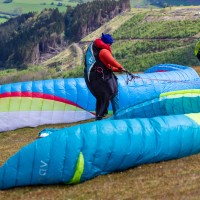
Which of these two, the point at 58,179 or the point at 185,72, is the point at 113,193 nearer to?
the point at 58,179

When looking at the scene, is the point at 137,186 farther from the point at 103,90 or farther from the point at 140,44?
the point at 140,44

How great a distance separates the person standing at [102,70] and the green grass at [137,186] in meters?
3.03

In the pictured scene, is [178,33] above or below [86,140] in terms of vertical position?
below

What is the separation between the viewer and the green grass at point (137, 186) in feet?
24.8

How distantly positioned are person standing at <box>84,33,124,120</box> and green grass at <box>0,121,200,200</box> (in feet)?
9.93

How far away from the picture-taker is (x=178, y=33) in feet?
466

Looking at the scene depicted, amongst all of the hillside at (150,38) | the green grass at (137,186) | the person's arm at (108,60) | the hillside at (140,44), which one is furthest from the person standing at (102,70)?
Result: the hillside at (140,44)

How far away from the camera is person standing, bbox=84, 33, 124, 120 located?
11039mm

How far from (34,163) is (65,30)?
189 meters

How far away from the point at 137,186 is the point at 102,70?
4032mm

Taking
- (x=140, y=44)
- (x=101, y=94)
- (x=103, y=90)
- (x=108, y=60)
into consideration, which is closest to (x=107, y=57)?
(x=108, y=60)

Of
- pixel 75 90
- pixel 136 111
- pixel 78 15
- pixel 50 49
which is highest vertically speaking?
pixel 136 111

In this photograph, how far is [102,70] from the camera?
36.8 ft

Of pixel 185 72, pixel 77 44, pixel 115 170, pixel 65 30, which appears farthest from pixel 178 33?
pixel 115 170
